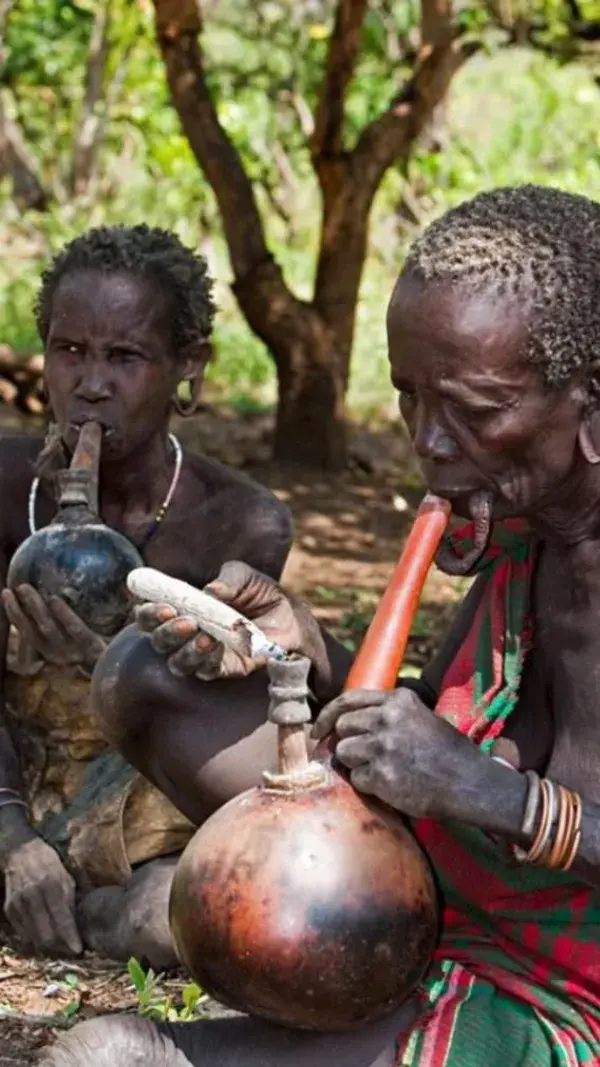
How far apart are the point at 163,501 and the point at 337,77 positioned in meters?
5.06

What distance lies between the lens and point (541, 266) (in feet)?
7.84

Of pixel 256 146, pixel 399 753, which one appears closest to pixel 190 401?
pixel 399 753

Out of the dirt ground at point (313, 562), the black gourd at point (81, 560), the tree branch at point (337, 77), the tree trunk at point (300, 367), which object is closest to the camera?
the dirt ground at point (313, 562)

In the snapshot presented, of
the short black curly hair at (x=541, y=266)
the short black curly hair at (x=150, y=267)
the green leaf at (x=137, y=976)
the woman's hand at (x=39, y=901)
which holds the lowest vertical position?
the woman's hand at (x=39, y=901)

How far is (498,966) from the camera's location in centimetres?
264

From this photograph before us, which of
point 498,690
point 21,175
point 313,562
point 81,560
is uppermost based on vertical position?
point 498,690

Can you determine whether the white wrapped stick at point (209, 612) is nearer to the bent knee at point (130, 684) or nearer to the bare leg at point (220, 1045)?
the bent knee at point (130, 684)

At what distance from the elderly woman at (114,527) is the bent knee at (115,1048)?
86 centimetres

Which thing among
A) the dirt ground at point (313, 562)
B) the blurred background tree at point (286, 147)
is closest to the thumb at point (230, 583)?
the dirt ground at point (313, 562)

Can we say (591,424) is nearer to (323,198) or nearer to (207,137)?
(207,137)

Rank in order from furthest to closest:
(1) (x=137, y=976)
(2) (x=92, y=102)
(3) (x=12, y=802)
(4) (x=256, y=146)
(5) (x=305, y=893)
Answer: (4) (x=256, y=146) < (2) (x=92, y=102) < (3) (x=12, y=802) < (1) (x=137, y=976) < (5) (x=305, y=893)

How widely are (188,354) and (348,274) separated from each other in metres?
5.16

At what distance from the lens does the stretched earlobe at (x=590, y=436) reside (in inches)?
97.3

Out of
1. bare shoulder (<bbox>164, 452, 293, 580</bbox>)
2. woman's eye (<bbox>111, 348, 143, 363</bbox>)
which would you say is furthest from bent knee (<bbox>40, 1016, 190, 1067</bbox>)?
woman's eye (<bbox>111, 348, 143, 363</bbox>)
